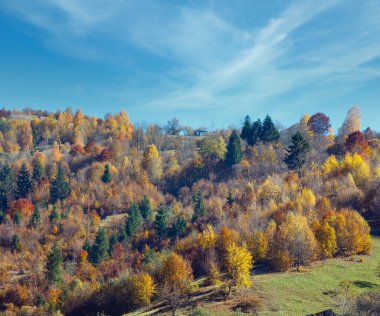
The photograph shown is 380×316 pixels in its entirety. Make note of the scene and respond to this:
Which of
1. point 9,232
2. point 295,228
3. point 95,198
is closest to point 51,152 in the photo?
point 95,198

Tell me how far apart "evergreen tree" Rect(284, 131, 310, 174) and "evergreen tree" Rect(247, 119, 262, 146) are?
3043 centimetres

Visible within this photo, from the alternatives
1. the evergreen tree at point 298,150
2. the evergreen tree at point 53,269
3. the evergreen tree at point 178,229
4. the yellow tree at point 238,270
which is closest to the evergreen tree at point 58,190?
the evergreen tree at point 53,269

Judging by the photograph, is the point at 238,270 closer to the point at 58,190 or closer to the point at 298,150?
the point at 298,150

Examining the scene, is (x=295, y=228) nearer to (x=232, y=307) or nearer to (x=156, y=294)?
(x=232, y=307)

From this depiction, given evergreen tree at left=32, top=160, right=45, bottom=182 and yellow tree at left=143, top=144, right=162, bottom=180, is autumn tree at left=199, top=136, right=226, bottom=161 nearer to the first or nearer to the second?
yellow tree at left=143, top=144, right=162, bottom=180

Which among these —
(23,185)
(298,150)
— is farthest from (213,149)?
(23,185)

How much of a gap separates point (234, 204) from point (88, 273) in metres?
38.6

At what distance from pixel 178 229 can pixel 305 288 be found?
48.0 meters

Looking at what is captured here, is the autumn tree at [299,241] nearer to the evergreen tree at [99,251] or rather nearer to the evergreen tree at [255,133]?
the evergreen tree at [99,251]

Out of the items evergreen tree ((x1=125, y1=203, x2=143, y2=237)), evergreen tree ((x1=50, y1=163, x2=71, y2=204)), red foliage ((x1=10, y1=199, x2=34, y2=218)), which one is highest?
evergreen tree ((x1=50, y1=163, x2=71, y2=204))

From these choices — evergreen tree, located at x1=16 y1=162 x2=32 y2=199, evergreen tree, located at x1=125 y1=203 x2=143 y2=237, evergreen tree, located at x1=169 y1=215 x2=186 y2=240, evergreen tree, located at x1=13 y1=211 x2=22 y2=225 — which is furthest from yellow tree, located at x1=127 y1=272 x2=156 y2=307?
evergreen tree, located at x1=16 y1=162 x2=32 y2=199

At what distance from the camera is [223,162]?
118 metres

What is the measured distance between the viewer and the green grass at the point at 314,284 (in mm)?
35500

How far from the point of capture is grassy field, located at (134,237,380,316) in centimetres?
3559
